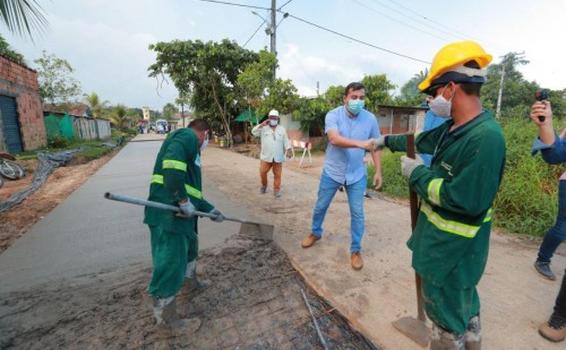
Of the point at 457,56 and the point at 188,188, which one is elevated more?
the point at 457,56

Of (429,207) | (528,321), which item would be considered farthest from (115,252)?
(528,321)

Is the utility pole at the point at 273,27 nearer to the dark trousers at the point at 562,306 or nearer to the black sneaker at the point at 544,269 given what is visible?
the black sneaker at the point at 544,269

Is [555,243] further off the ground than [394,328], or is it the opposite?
[555,243]

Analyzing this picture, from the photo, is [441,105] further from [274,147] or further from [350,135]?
[274,147]

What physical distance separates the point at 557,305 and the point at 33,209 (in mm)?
6944

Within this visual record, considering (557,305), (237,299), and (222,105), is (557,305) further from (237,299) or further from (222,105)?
(222,105)

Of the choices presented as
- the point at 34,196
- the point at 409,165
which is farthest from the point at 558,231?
the point at 34,196

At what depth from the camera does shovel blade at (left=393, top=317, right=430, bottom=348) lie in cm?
196

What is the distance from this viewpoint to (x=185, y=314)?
225 cm

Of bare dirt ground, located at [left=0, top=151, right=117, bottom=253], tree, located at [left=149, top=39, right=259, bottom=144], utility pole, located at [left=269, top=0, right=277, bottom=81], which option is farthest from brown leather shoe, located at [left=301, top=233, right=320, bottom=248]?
tree, located at [left=149, top=39, right=259, bottom=144]

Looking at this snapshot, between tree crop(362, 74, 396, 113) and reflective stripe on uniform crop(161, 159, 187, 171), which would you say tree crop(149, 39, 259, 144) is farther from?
reflective stripe on uniform crop(161, 159, 187, 171)

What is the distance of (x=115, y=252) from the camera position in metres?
3.40

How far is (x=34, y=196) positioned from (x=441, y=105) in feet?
24.8

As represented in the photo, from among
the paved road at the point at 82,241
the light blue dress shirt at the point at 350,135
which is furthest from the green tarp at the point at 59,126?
the light blue dress shirt at the point at 350,135
